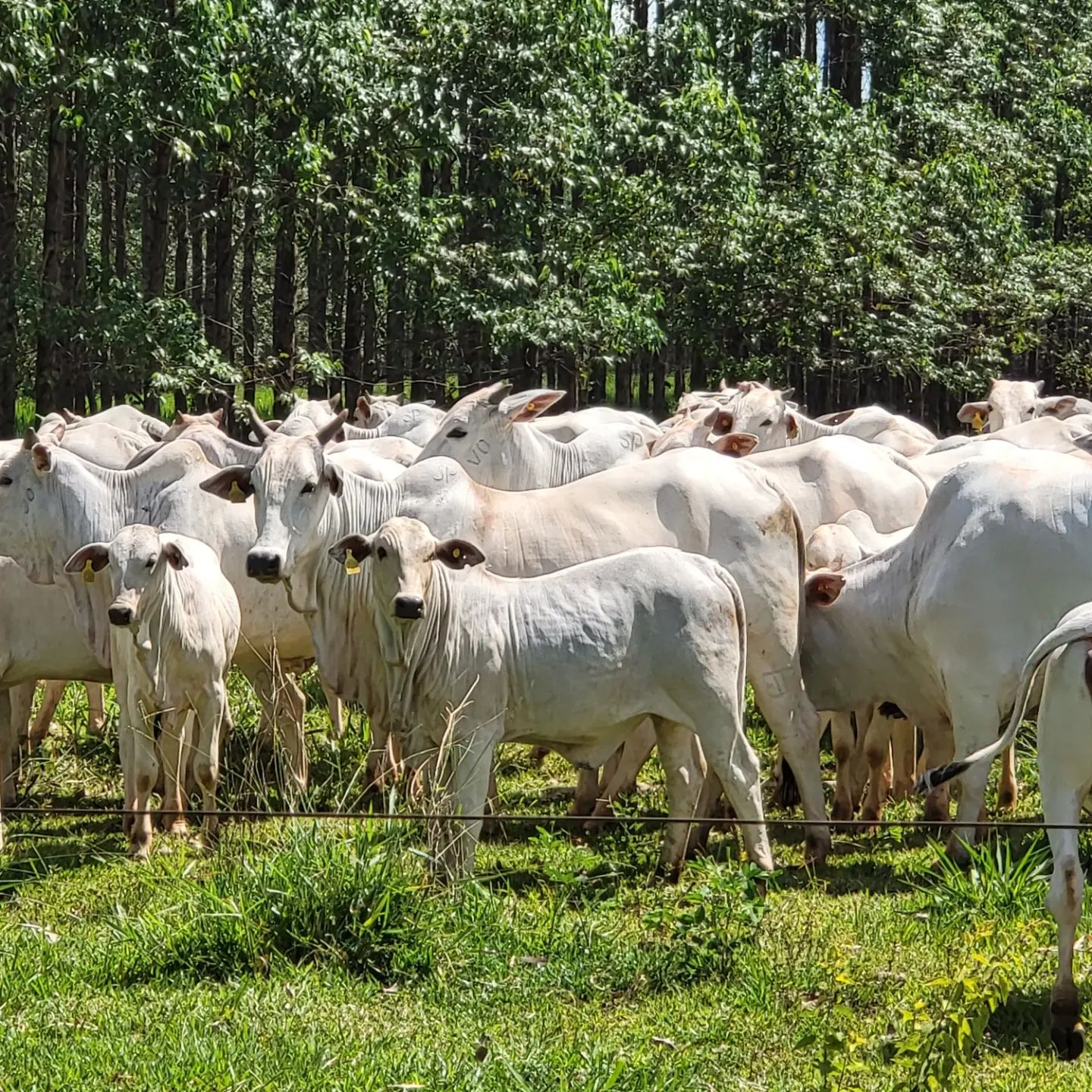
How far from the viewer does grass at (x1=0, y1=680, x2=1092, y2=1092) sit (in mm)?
5336

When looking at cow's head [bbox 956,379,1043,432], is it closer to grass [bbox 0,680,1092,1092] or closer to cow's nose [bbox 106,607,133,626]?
grass [bbox 0,680,1092,1092]

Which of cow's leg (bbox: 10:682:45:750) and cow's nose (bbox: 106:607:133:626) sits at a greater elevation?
cow's nose (bbox: 106:607:133:626)

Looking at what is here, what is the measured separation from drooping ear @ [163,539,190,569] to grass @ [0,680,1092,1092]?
116 centimetres

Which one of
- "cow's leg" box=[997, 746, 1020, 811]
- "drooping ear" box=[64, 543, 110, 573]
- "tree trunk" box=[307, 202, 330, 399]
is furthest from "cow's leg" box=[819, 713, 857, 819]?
"tree trunk" box=[307, 202, 330, 399]

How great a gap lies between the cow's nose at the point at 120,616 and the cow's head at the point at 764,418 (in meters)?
7.14

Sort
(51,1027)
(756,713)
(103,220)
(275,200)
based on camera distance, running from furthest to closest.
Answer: (103,220) < (275,200) < (756,713) < (51,1027)

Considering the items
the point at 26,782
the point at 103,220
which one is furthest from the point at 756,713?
the point at 103,220

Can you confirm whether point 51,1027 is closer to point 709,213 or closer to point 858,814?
point 858,814

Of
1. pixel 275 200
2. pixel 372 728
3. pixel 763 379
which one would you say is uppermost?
pixel 275 200

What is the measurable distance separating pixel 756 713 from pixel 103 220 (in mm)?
30245

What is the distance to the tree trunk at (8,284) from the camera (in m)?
18.5

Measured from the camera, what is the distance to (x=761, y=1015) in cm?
598

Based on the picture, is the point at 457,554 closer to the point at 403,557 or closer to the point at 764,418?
the point at 403,557

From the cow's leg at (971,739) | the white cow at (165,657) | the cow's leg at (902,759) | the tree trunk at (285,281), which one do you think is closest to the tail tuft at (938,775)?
the cow's leg at (971,739)
